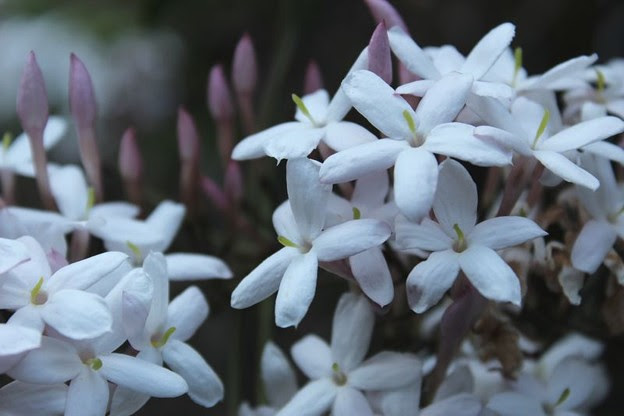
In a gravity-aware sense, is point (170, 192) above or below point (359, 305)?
below

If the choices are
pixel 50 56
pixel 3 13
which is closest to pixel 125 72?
pixel 50 56

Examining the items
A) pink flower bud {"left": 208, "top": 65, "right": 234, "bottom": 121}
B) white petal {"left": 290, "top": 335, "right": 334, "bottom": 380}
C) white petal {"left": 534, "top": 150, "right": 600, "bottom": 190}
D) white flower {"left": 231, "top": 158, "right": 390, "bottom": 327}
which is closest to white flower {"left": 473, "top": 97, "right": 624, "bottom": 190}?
white petal {"left": 534, "top": 150, "right": 600, "bottom": 190}

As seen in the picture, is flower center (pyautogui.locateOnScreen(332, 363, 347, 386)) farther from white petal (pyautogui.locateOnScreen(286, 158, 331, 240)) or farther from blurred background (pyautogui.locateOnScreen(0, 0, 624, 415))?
blurred background (pyautogui.locateOnScreen(0, 0, 624, 415))

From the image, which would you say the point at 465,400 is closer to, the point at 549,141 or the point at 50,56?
the point at 549,141

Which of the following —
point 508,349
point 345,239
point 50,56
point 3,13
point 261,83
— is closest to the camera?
point 345,239

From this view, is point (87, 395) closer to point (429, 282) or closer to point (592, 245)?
point (429, 282)

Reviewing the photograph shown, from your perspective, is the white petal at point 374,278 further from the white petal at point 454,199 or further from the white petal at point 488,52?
the white petal at point 488,52

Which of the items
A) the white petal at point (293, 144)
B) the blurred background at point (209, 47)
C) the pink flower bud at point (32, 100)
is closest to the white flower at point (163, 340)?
the white petal at point (293, 144)
